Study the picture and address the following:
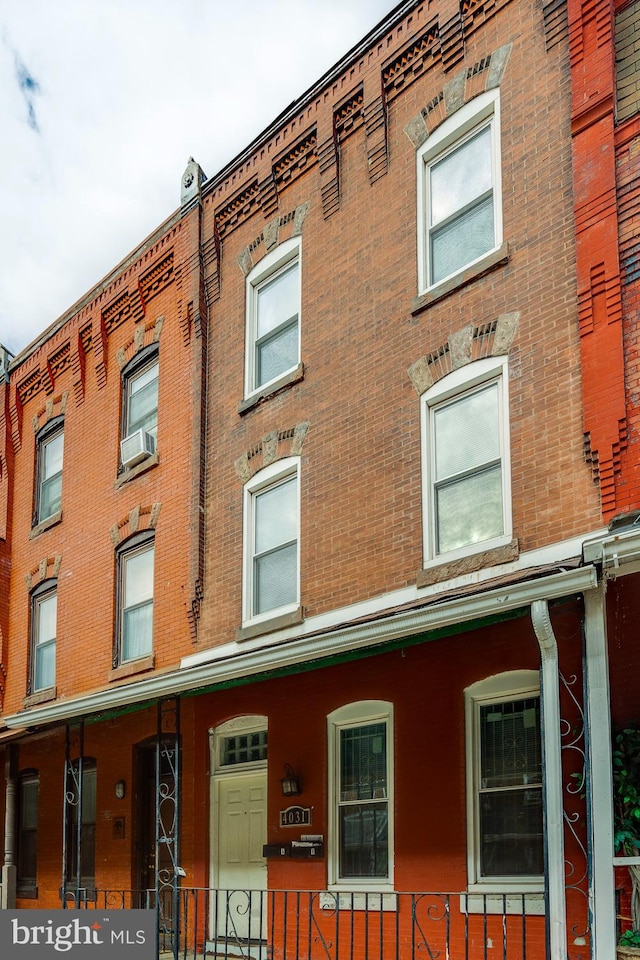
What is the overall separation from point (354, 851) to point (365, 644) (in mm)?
3298

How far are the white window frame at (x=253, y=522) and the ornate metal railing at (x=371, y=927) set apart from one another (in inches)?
124

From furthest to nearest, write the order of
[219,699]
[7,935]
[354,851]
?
1. [219,699]
2. [354,851]
3. [7,935]

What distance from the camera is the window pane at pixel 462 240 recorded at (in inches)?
481

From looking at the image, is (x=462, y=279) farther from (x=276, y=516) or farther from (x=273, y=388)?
(x=276, y=516)

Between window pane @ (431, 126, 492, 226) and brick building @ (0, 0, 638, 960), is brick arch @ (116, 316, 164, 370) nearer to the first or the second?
brick building @ (0, 0, 638, 960)

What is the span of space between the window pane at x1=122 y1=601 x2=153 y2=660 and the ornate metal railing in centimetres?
338

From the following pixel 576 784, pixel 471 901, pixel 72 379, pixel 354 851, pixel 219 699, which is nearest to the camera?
pixel 576 784

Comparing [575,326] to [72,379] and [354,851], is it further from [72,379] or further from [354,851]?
[72,379]

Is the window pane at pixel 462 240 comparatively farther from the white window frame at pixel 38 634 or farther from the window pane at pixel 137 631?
the white window frame at pixel 38 634

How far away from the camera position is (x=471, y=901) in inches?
408

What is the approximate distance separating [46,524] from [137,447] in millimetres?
3229

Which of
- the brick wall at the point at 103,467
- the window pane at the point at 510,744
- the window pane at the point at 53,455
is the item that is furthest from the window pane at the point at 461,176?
the window pane at the point at 53,455

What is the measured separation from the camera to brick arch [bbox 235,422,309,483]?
45.4 ft

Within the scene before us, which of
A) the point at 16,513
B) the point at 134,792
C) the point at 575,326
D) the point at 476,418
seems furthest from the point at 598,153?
the point at 16,513
